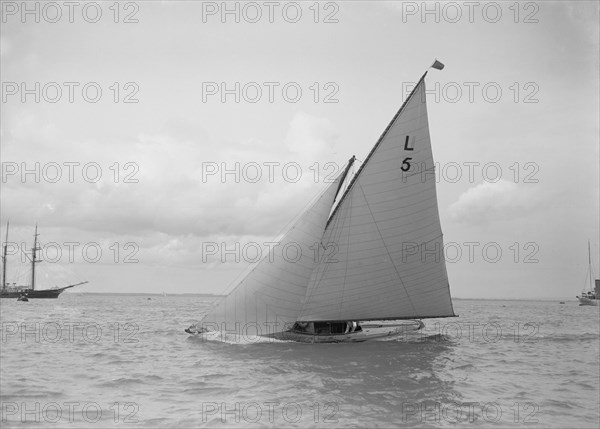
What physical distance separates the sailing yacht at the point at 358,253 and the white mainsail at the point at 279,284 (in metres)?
0.05

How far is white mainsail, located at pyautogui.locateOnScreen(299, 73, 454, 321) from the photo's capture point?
29969 millimetres

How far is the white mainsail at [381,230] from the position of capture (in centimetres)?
2997

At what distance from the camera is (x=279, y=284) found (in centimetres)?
2984

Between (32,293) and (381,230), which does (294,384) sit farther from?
(32,293)

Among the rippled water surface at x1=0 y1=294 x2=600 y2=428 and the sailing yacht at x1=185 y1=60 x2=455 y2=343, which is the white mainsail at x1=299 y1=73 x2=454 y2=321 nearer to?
the sailing yacht at x1=185 y1=60 x2=455 y2=343

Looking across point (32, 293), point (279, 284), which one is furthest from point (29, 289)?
point (279, 284)

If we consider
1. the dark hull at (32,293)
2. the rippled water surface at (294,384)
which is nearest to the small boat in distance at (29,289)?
the dark hull at (32,293)

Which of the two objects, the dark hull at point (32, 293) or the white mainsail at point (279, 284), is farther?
the dark hull at point (32, 293)

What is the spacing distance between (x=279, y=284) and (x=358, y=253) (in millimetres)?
4418

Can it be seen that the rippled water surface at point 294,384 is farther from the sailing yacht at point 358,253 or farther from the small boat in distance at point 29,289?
the small boat in distance at point 29,289

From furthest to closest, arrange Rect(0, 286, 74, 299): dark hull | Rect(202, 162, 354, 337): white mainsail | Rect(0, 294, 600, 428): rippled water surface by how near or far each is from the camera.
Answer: Rect(0, 286, 74, 299): dark hull
Rect(202, 162, 354, 337): white mainsail
Rect(0, 294, 600, 428): rippled water surface

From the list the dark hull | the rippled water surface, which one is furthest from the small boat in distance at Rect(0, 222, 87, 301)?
the rippled water surface

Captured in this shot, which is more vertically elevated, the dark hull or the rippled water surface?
the dark hull

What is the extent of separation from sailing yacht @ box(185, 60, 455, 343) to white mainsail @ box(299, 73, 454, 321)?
52mm
